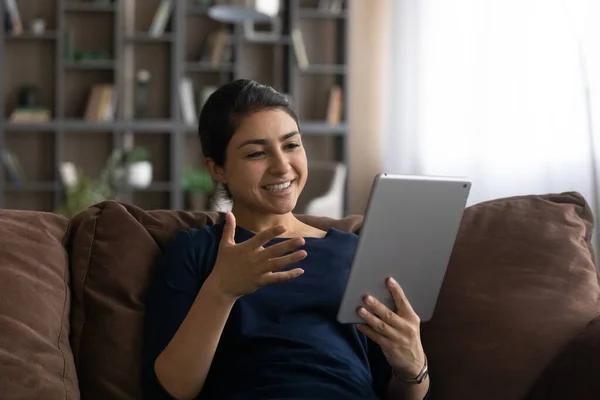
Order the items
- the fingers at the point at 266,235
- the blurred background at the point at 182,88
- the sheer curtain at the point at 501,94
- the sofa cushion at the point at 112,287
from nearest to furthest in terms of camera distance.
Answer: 1. the fingers at the point at 266,235
2. the sofa cushion at the point at 112,287
3. the sheer curtain at the point at 501,94
4. the blurred background at the point at 182,88

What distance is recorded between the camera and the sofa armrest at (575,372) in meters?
1.52

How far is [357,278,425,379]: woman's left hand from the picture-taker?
56.8 inches

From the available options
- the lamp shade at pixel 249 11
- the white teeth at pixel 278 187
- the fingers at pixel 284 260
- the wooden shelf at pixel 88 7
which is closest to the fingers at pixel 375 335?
the fingers at pixel 284 260

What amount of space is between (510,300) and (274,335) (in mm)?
477

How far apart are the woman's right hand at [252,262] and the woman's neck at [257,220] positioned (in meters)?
0.31

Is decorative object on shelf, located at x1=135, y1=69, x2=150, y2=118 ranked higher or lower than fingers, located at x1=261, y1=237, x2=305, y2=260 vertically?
higher

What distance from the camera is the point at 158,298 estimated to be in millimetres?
1584

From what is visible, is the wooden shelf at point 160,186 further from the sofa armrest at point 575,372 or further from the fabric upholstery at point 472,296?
the sofa armrest at point 575,372

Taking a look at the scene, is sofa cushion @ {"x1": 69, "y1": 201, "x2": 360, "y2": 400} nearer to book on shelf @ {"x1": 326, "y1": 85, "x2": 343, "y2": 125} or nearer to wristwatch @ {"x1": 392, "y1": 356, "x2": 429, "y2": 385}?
wristwatch @ {"x1": 392, "y1": 356, "x2": 429, "y2": 385}

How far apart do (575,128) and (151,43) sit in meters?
3.38

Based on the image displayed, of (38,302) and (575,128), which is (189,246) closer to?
(38,302)

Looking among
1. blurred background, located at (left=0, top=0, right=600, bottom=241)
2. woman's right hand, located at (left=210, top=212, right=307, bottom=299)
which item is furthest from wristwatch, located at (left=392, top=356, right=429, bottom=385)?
A: blurred background, located at (left=0, top=0, right=600, bottom=241)

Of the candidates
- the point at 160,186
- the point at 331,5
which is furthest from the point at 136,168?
the point at 331,5

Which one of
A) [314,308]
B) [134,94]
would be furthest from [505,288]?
[134,94]
